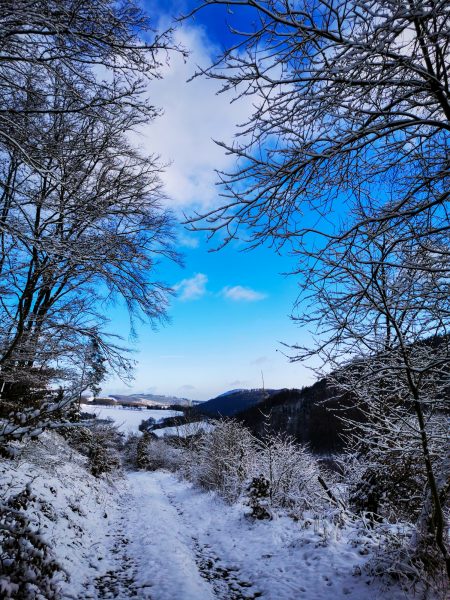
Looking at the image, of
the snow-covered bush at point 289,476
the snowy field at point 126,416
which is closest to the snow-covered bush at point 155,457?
the snowy field at point 126,416

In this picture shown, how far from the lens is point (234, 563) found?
640 cm

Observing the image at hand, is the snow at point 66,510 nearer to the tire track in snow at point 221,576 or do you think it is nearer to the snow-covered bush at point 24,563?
the snow-covered bush at point 24,563

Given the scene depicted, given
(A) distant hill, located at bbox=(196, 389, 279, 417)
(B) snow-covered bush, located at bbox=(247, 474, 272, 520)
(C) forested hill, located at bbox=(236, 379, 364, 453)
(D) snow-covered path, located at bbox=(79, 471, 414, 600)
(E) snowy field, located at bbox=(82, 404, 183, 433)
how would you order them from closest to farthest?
(D) snow-covered path, located at bbox=(79, 471, 414, 600) → (B) snow-covered bush, located at bbox=(247, 474, 272, 520) → (C) forested hill, located at bbox=(236, 379, 364, 453) → (E) snowy field, located at bbox=(82, 404, 183, 433) → (A) distant hill, located at bbox=(196, 389, 279, 417)

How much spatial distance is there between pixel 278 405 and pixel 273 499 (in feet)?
219

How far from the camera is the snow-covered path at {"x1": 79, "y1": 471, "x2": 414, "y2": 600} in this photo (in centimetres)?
499

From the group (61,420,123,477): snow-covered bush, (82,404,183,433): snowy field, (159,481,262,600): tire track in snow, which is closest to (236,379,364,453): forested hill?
(82,404,183,433): snowy field

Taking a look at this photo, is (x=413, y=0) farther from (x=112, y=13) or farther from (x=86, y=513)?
(x=86, y=513)

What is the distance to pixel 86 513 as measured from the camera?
9.20 meters

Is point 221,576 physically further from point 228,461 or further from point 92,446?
point 92,446

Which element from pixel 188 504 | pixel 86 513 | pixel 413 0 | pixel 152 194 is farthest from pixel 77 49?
pixel 188 504

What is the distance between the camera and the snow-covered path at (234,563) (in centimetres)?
499

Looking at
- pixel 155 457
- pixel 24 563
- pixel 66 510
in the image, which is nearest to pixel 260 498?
pixel 66 510

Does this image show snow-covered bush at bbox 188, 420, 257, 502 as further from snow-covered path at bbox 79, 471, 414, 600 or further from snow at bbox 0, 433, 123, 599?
snow at bbox 0, 433, 123, 599

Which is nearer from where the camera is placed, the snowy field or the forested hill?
the forested hill
